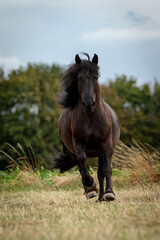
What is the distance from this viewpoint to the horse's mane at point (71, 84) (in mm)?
6566

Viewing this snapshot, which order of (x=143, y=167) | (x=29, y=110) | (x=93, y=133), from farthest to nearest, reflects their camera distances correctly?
(x=29, y=110)
(x=143, y=167)
(x=93, y=133)

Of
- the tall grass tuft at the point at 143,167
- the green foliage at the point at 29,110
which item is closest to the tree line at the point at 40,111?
the green foliage at the point at 29,110

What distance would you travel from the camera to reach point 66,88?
23.3 feet

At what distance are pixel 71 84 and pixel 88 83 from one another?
86cm

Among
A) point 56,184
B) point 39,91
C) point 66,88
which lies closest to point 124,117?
point 39,91

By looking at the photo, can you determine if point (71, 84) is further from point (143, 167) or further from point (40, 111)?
point (40, 111)

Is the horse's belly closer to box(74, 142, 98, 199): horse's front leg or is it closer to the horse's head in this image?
box(74, 142, 98, 199): horse's front leg

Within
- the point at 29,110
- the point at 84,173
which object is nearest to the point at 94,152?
the point at 84,173

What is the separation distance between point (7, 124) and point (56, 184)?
2545 cm

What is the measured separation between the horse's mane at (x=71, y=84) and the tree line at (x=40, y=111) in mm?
26431

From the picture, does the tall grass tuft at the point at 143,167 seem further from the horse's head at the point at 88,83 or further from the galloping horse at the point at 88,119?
the horse's head at the point at 88,83

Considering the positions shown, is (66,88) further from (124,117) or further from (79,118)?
(124,117)

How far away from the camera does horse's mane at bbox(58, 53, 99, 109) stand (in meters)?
6.57

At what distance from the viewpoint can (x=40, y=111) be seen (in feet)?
124
